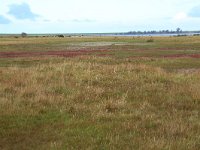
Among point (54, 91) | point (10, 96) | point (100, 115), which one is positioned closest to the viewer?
point (100, 115)

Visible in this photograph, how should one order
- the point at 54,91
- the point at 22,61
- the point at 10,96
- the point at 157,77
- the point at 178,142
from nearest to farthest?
the point at 178,142 < the point at 10,96 < the point at 54,91 < the point at 157,77 < the point at 22,61

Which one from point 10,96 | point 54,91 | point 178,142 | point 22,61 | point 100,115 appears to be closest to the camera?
point 178,142

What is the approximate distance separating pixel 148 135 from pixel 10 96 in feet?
19.2

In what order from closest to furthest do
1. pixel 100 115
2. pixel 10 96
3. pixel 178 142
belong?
pixel 178 142 < pixel 100 115 < pixel 10 96

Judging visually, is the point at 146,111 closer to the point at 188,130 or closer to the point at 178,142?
the point at 188,130

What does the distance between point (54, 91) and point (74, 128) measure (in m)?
4.91

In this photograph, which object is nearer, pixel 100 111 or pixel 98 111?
pixel 100 111

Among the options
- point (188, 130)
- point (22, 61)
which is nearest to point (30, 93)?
point (188, 130)

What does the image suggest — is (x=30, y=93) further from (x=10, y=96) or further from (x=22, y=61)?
(x=22, y=61)

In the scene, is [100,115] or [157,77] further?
[157,77]

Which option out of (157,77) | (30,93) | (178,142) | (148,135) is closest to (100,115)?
(148,135)

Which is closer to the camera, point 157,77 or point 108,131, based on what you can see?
point 108,131

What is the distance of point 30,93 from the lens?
13875 mm

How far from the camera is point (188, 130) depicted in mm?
9508
